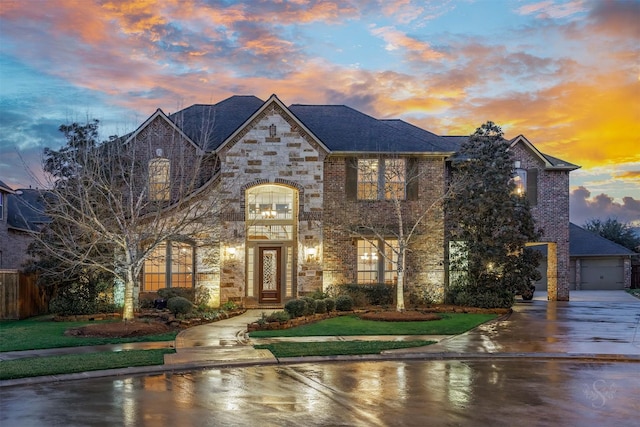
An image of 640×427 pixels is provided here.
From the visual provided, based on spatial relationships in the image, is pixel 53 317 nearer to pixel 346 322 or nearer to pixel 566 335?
pixel 346 322

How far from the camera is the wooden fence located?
81.3 feet

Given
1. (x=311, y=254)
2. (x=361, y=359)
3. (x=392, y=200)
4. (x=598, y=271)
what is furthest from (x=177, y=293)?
(x=598, y=271)

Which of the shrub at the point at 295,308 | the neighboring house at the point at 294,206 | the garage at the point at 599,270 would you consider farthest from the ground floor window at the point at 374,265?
the garage at the point at 599,270

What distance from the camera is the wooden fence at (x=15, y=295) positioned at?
24.8 metres

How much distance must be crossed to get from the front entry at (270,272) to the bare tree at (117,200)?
3287 millimetres

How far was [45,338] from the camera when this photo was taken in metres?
18.4

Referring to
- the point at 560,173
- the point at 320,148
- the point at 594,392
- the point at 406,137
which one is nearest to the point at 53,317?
the point at 320,148

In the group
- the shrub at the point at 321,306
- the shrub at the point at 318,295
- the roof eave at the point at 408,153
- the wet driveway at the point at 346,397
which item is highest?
the roof eave at the point at 408,153

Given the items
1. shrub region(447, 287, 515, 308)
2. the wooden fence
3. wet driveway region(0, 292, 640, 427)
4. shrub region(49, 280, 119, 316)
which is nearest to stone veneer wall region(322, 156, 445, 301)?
shrub region(447, 287, 515, 308)

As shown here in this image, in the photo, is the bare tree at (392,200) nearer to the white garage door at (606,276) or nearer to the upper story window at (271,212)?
the upper story window at (271,212)

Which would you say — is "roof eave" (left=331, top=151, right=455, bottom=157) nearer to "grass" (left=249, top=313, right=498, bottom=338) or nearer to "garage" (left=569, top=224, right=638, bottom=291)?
"grass" (left=249, top=313, right=498, bottom=338)

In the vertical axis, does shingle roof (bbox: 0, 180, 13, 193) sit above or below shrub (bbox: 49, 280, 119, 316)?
above

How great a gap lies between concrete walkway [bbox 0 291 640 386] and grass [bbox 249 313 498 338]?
65cm

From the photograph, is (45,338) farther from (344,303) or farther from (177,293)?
(344,303)
